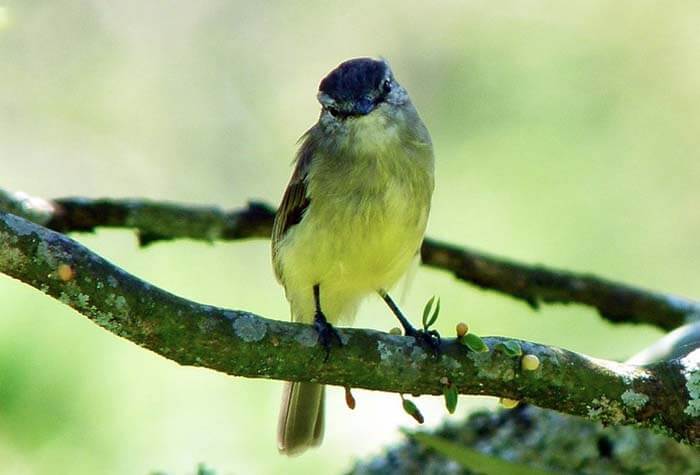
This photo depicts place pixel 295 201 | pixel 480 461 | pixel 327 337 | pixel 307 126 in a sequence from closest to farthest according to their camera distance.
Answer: pixel 480 461 < pixel 327 337 < pixel 295 201 < pixel 307 126

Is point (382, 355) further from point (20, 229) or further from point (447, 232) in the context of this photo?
point (447, 232)

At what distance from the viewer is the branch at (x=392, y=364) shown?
3113 millimetres

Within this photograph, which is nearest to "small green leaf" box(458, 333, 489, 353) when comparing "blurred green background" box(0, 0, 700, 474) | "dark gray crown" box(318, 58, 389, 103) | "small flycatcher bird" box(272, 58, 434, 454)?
"small flycatcher bird" box(272, 58, 434, 454)

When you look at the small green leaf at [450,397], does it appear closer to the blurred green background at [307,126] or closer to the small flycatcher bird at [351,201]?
the small flycatcher bird at [351,201]

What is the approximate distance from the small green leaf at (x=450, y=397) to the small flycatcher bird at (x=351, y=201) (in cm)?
111

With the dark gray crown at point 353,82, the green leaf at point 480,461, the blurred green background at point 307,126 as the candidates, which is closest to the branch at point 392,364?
the green leaf at point 480,461

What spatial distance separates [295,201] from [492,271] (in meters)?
1.07

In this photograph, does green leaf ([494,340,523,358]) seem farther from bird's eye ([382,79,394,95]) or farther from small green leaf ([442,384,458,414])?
bird's eye ([382,79,394,95])

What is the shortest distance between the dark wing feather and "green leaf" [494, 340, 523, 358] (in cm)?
154

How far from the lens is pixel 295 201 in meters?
4.83

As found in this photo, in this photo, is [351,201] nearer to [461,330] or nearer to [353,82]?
[353,82]

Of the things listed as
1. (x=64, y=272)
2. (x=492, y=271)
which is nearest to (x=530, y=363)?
(x=64, y=272)

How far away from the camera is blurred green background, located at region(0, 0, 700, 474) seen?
18.4 ft

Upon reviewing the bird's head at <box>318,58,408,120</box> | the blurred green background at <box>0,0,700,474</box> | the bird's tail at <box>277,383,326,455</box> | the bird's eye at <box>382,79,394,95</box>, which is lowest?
the bird's tail at <box>277,383,326,455</box>
